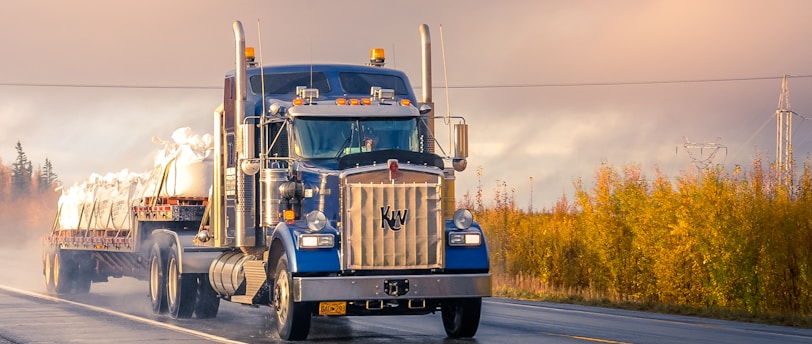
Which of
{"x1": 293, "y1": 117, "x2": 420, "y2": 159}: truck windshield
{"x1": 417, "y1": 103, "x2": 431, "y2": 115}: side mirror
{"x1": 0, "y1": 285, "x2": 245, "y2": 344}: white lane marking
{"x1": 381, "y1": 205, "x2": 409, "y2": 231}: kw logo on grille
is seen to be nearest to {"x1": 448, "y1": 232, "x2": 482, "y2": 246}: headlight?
{"x1": 381, "y1": 205, "x2": 409, "y2": 231}: kw logo on grille

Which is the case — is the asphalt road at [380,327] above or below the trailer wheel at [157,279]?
below

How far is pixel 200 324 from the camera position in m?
19.8

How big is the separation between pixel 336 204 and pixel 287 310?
1430 mm

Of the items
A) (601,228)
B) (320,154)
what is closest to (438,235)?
(320,154)

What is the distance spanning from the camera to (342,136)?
55.3 ft

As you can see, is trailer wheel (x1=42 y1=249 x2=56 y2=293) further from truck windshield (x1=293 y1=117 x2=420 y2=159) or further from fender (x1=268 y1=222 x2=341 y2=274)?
fender (x1=268 y1=222 x2=341 y2=274)

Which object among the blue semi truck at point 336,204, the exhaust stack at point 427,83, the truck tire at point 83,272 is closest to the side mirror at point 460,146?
the blue semi truck at point 336,204

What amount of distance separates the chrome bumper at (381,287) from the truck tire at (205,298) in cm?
602

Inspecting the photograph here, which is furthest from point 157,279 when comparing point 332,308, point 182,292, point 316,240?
point 316,240

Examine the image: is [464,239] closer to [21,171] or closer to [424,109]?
[424,109]

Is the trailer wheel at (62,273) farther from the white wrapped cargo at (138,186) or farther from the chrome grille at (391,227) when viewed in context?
the chrome grille at (391,227)

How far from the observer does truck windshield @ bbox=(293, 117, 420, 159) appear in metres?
16.8

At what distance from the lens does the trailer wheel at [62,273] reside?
30.4 m

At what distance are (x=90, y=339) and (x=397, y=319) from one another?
17.8 feet
